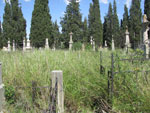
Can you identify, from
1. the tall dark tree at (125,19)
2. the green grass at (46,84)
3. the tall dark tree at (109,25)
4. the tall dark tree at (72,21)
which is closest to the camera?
the green grass at (46,84)

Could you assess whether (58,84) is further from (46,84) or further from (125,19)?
(125,19)

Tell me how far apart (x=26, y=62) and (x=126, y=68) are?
7.50 feet

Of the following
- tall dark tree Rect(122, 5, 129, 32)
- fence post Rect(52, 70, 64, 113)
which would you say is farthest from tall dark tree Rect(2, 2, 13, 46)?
fence post Rect(52, 70, 64, 113)

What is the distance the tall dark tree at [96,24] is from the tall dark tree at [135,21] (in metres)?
4.51

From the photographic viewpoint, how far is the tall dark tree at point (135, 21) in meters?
21.3

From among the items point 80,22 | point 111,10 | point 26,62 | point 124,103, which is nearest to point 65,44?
point 80,22

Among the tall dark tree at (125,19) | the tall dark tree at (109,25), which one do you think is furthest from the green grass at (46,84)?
the tall dark tree at (125,19)

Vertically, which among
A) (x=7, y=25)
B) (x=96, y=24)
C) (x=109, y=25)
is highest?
(x=96, y=24)

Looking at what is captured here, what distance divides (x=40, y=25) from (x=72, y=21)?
411 cm

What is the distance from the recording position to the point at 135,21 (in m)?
21.8

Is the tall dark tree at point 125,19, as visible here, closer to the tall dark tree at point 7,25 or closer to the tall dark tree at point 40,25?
the tall dark tree at point 40,25

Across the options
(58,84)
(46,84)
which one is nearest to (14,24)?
(46,84)

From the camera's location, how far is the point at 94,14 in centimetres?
2469

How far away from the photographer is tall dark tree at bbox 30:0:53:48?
1883cm
